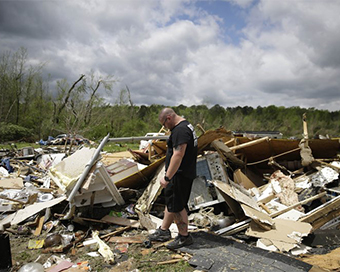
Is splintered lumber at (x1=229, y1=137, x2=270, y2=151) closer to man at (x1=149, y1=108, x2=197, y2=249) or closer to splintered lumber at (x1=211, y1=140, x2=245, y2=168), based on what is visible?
splintered lumber at (x1=211, y1=140, x2=245, y2=168)

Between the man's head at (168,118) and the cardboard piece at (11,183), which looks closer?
the man's head at (168,118)

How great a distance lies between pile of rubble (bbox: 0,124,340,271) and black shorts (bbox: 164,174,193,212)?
59cm

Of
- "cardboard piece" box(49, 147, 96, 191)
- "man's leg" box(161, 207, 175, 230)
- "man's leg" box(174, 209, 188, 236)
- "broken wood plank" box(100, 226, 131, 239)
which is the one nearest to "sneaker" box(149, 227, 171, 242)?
"man's leg" box(161, 207, 175, 230)

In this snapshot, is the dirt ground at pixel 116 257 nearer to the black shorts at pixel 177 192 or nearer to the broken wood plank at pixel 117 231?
the broken wood plank at pixel 117 231

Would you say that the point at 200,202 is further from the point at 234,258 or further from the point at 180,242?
the point at 234,258

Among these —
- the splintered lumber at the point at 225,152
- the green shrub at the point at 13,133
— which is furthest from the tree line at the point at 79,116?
the splintered lumber at the point at 225,152

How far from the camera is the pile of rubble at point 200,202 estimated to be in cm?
341

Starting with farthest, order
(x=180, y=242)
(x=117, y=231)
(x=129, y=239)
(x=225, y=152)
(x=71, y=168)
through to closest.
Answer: (x=225, y=152), (x=71, y=168), (x=117, y=231), (x=129, y=239), (x=180, y=242)

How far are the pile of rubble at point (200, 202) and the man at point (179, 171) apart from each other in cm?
41

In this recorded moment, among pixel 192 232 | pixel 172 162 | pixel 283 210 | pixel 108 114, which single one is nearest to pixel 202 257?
pixel 192 232

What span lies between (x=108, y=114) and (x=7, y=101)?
883 cm

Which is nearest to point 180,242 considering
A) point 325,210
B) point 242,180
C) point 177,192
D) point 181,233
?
point 181,233

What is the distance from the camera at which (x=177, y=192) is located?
297 cm

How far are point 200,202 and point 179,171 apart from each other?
1607mm
